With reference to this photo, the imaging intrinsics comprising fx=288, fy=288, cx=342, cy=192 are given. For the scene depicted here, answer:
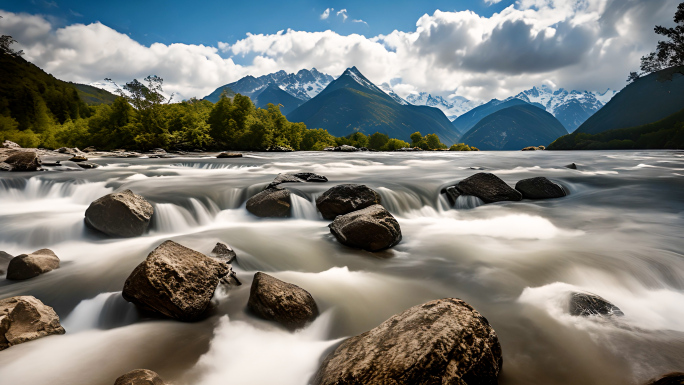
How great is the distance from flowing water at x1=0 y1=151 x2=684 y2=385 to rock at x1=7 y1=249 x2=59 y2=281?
0.16 metres

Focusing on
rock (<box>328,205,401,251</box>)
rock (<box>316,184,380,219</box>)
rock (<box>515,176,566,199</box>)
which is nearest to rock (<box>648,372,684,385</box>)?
rock (<box>328,205,401,251</box>)

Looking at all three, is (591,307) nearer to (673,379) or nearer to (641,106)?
(673,379)

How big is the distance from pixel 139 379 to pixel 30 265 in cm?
419

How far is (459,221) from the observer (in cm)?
869

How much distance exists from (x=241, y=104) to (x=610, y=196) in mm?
56032

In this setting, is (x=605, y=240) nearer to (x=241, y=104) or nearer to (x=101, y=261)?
(x=101, y=261)

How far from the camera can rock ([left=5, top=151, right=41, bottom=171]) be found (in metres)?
14.1

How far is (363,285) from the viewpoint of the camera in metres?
4.86

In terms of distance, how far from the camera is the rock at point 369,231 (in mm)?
6070

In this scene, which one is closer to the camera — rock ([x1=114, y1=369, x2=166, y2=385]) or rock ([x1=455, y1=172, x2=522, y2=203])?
rock ([x1=114, y1=369, x2=166, y2=385])

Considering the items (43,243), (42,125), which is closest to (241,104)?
(42,125)

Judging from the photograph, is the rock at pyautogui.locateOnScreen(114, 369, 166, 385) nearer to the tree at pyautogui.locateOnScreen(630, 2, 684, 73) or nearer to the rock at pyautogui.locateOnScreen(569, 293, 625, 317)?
the rock at pyautogui.locateOnScreen(569, 293, 625, 317)

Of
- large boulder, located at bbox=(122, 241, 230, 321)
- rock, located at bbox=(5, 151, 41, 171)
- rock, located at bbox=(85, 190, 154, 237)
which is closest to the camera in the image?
large boulder, located at bbox=(122, 241, 230, 321)

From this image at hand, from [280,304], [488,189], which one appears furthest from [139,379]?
[488,189]
